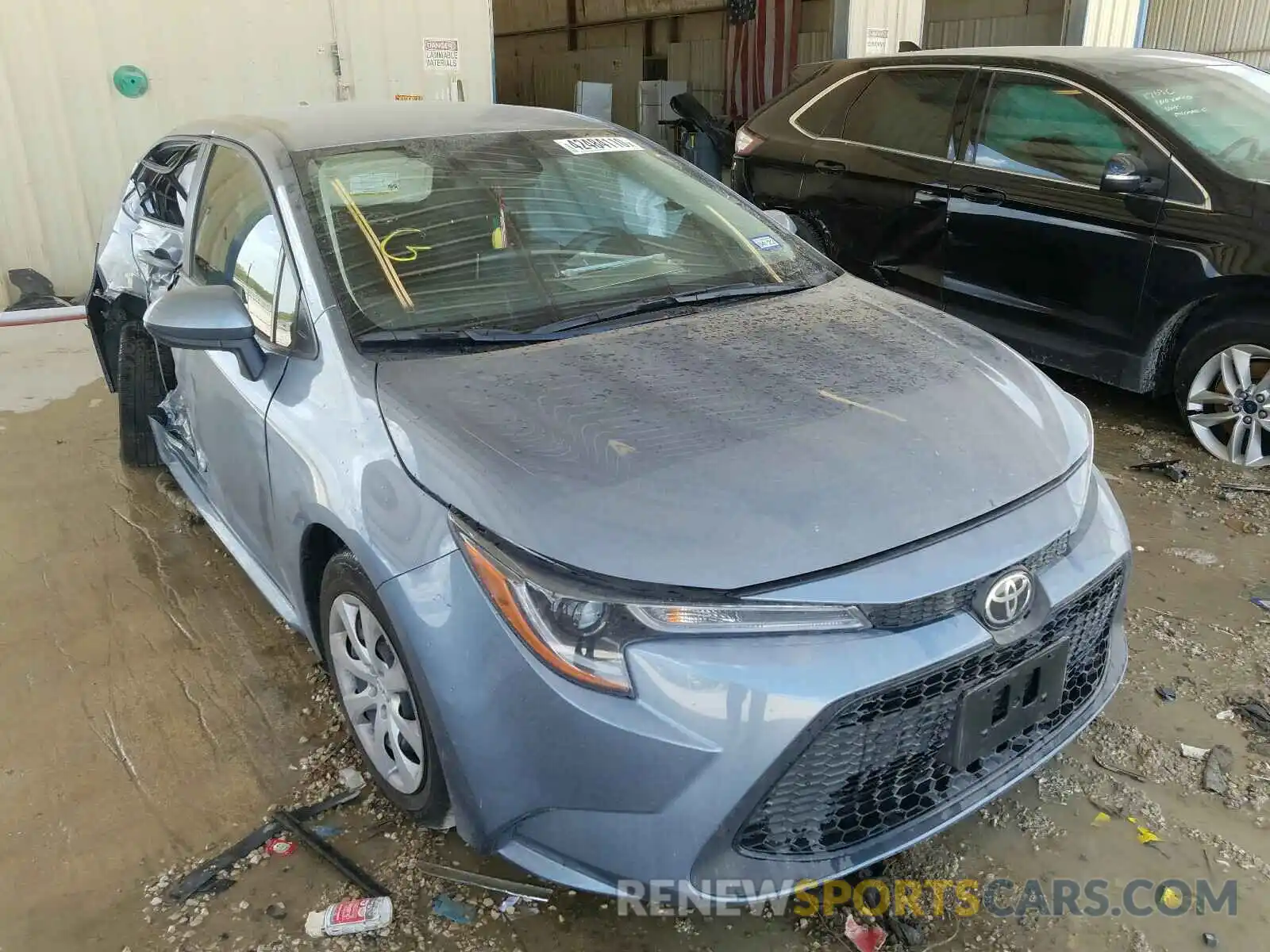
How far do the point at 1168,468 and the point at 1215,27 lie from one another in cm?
1262

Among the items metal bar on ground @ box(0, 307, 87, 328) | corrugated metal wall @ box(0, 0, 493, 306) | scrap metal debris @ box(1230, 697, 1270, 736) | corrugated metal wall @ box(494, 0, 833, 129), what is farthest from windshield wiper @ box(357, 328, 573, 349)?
corrugated metal wall @ box(494, 0, 833, 129)

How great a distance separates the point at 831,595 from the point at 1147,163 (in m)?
3.40

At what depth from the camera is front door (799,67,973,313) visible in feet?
16.1

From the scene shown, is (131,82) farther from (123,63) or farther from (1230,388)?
(1230,388)

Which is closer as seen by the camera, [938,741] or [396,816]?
[938,741]

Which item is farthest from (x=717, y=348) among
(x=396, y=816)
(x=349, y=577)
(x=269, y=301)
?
(x=396, y=816)

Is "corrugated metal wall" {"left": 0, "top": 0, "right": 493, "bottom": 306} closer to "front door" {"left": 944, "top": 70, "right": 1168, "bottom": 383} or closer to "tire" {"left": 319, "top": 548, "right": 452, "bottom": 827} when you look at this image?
"front door" {"left": 944, "top": 70, "right": 1168, "bottom": 383}

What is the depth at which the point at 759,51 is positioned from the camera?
1426 centimetres

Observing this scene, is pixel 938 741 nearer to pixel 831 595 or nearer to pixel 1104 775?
pixel 831 595

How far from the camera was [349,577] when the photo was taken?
82.2 inches

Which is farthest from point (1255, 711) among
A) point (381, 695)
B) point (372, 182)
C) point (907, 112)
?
point (907, 112)

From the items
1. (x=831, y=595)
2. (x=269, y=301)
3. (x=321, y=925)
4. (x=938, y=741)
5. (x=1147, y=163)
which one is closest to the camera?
(x=831, y=595)

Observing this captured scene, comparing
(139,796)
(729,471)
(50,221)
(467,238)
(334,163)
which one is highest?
(334,163)

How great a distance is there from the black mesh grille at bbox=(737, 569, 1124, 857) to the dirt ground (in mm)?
350
